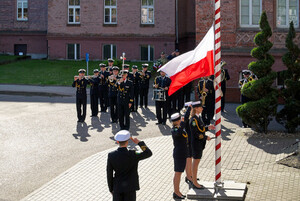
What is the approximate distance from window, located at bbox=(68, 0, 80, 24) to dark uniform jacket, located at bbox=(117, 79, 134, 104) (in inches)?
847

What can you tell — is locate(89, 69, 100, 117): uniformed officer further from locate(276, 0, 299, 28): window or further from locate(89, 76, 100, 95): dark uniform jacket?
locate(276, 0, 299, 28): window

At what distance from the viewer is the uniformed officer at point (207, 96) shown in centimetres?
1850

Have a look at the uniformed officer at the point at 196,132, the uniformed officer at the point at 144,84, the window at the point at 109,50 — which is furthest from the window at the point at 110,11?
the uniformed officer at the point at 196,132

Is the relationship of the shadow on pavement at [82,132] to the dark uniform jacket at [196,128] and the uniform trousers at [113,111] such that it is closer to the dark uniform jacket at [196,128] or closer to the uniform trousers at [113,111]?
the uniform trousers at [113,111]

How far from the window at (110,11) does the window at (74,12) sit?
200cm

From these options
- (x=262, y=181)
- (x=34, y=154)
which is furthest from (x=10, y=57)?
(x=262, y=181)

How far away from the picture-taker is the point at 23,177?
1244 centimetres

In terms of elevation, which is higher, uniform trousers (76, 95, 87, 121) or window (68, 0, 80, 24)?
window (68, 0, 80, 24)

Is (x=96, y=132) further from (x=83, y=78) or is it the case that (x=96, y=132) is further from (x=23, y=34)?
(x=23, y=34)

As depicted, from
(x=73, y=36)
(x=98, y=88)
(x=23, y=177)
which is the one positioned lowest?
(x=23, y=177)

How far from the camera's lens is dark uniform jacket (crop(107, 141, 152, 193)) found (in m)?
8.38

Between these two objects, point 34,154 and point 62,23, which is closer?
point 34,154

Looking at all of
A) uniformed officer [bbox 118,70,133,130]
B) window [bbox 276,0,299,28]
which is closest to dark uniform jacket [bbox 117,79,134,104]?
uniformed officer [bbox 118,70,133,130]

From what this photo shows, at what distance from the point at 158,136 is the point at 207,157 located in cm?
330
